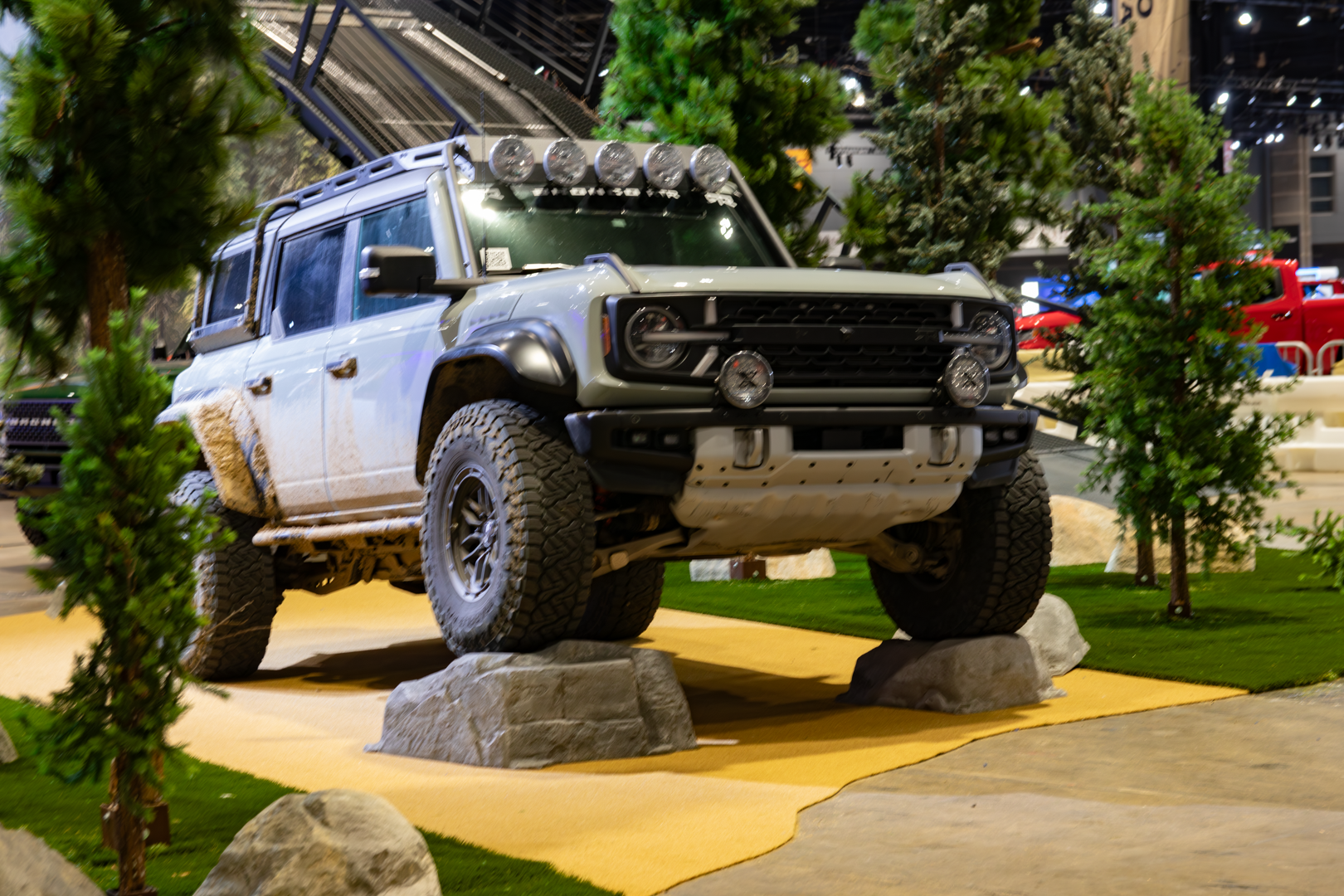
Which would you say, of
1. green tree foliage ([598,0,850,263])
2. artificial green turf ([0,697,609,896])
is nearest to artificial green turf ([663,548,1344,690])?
green tree foliage ([598,0,850,263])

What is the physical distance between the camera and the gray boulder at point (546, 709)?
5.45m

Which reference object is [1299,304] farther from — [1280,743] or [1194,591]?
[1280,743]

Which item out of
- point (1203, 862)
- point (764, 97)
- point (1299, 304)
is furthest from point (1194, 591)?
point (1299, 304)

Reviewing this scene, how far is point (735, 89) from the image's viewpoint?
1208 cm

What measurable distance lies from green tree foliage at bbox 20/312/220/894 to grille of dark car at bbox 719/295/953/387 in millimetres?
2451

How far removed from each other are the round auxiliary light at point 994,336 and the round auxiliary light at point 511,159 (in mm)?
1884

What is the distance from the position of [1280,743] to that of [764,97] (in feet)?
26.4

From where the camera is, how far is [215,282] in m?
8.76

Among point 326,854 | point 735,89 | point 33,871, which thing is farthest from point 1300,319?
point 33,871

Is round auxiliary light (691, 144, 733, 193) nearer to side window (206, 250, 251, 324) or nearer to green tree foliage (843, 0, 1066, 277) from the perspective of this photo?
side window (206, 250, 251, 324)

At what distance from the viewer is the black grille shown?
14.0 metres

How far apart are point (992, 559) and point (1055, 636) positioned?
43.9 inches

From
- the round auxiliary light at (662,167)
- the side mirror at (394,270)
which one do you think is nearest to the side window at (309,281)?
the side mirror at (394,270)

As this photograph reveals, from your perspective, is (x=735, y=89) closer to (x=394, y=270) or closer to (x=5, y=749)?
(x=394, y=270)
